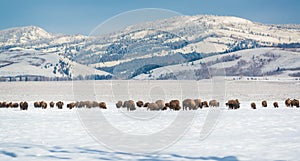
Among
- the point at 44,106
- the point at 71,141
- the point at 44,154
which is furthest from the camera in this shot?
the point at 44,106

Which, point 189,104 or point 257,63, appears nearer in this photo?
point 189,104

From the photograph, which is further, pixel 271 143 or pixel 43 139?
pixel 43 139

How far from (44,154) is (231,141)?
5229 mm

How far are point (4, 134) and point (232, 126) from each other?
8.17 meters

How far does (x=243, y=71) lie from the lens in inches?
6171

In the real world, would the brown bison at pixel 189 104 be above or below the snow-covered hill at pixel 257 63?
below

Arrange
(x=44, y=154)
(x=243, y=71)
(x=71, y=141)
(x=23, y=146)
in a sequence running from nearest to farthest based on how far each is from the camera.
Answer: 1. (x=44, y=154)
2. (x=23, y=146)
3. (x=71, y=141)
4. (x=243, y=71)

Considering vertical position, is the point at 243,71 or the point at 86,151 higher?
the point at 243,71

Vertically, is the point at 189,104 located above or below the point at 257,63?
below

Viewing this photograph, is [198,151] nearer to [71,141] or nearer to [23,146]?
[71,141]

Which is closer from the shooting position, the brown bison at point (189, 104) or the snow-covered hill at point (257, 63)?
the brown bison at point (189, 104)

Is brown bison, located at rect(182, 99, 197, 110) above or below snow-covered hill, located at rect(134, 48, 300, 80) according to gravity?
below

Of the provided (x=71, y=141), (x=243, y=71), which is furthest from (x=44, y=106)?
(x=243, y=71)

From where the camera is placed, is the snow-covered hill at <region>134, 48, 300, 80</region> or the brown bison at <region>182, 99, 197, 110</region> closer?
the brown bison at <region>182, 99, 197, 110</region>
